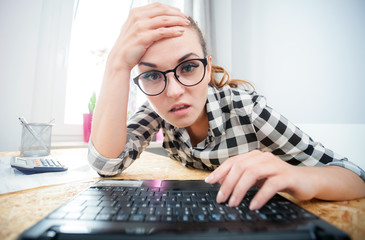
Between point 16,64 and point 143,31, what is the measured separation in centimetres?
121

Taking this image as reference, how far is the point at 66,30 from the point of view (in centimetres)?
146

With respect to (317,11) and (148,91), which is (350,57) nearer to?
(317,11)

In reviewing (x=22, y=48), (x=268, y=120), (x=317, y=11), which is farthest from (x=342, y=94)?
(x=22, y=48)

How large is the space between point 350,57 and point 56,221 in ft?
4.27

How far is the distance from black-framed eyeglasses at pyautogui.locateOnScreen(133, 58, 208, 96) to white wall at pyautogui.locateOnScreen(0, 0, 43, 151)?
1128 mm

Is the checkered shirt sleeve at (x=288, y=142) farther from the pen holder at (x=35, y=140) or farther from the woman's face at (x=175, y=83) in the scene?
the pen holder at (x=35, y=140)

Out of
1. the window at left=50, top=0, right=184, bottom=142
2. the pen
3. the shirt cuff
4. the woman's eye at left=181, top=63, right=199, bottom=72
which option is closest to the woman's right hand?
the woman's eye at left=181, top=63, right=199, bottom=72

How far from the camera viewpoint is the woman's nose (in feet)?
1.94

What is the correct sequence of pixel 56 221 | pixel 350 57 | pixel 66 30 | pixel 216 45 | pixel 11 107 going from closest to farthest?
pixel 56 221 → pixel 350 57 → pixel 11 107 → pixel 66 30 → pixel 216 45

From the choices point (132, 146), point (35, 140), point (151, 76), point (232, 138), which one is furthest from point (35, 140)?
point (232, 138)

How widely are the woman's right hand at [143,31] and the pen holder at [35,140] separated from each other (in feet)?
1.99

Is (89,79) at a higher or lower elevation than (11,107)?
higher

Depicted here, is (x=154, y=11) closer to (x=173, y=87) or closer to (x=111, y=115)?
(x=173, y=87)

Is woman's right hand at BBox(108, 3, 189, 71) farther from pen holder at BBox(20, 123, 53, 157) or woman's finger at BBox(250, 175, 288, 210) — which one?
pen holder at BBox(20, 123, 53, 157)
